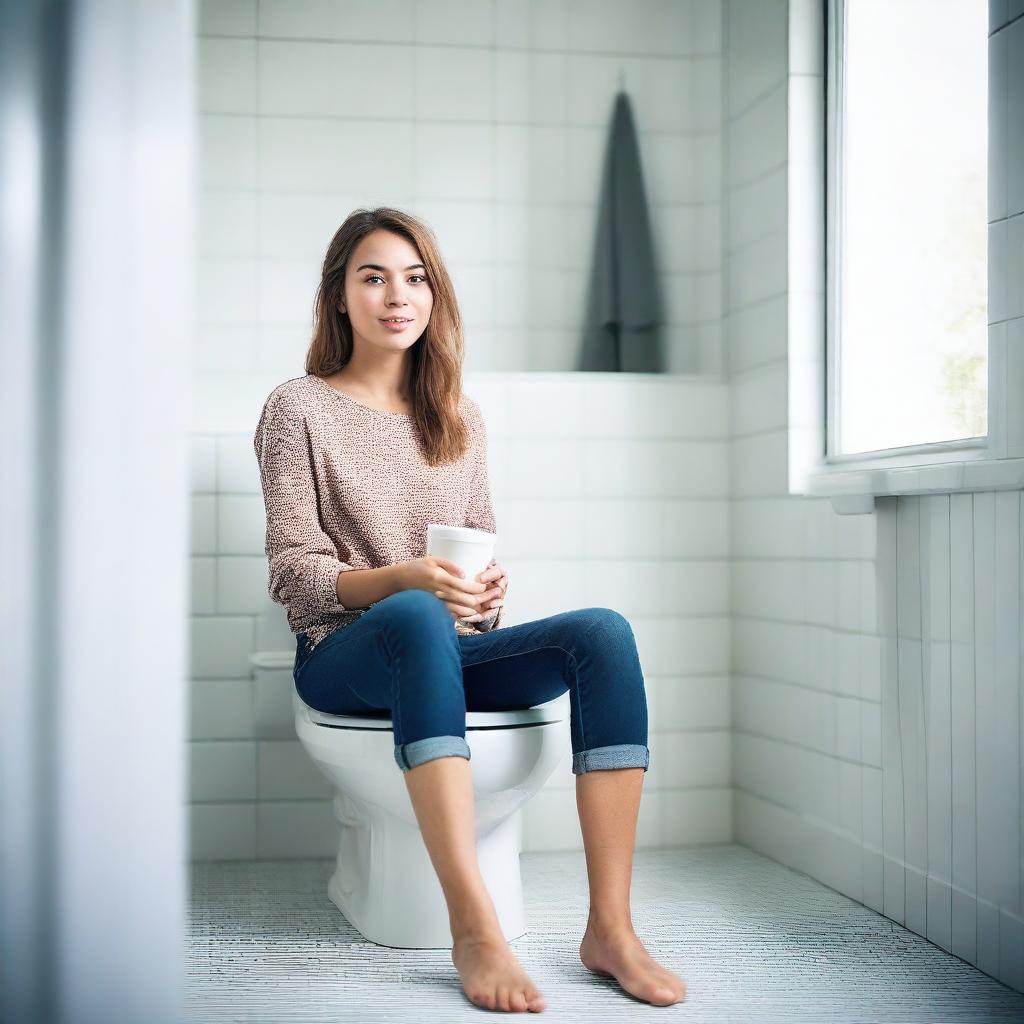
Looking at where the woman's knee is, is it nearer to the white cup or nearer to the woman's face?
the white cup

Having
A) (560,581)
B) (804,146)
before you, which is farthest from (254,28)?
(560,581)

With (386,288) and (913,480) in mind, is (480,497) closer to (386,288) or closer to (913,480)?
(386,288)

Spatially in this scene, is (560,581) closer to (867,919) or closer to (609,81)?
(867,919)

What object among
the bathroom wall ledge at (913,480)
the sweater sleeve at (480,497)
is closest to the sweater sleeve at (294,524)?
the sweater sleeve at (480,497)

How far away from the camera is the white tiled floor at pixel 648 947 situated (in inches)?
60.5

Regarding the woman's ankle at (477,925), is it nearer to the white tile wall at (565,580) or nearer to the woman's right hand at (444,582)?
the woman's right hand at (444,582)

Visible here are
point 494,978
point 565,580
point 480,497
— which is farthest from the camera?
point 565,580

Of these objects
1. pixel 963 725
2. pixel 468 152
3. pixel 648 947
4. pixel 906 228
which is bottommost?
pixel 648 947

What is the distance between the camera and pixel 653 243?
269 centimetres

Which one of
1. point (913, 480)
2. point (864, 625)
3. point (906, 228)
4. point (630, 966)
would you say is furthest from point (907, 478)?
point (630, 966)

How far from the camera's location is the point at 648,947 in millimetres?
1803

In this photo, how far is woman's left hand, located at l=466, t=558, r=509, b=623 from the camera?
5.78 ft

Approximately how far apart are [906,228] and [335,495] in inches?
44.8

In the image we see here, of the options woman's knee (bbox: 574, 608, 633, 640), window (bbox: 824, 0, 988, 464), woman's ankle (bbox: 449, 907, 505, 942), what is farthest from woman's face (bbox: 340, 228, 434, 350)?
woman's ankle (bbox: 449, 907, 505, 942)
